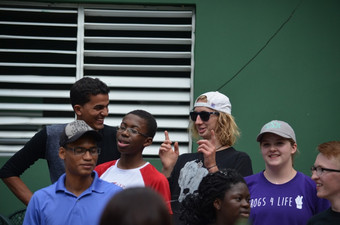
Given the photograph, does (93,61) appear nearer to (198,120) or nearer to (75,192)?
(198,120)

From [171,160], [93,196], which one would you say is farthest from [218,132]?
[93,196]

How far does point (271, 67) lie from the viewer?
6.20 meters

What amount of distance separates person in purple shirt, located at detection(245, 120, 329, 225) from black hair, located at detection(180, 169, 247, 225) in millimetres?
492

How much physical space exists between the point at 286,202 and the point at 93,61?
11.0 ft

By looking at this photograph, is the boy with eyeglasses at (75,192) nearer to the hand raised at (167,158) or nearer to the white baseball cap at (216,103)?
the hand raised at (167,158)

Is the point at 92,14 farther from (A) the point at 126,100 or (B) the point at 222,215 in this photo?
(B) the point at 222,215

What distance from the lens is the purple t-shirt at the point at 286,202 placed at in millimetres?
3895

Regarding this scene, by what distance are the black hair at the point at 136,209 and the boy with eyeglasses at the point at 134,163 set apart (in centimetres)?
219

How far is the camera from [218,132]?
14.6 feet

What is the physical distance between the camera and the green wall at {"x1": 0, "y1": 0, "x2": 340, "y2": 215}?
615 cm

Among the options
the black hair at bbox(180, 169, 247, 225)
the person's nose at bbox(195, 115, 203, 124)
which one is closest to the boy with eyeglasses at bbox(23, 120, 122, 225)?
the black hair at bbox(180, 169, 247, 225)

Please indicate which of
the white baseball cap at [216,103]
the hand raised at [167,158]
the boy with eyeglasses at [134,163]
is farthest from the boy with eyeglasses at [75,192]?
the white baseball cap at [216,103]

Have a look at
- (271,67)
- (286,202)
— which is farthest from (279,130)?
(271,67)

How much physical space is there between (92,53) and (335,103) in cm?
281
